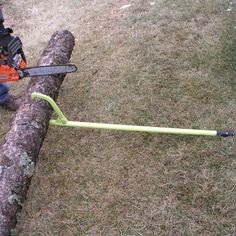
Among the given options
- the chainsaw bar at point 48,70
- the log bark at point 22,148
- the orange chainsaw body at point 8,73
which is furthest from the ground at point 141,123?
the orange chainsaw body at point 8,73

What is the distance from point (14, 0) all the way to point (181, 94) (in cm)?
403

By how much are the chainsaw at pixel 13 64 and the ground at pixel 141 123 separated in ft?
1.97

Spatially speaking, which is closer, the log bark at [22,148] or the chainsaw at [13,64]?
the log bark at [22,148]

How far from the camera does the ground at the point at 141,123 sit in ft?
9.60

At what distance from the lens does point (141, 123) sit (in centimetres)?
368

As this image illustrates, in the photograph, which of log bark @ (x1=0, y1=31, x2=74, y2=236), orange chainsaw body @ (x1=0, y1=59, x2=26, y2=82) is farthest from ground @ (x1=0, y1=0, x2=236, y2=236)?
orange chainsaw body @ (x1=0, y1=59, x2=26, y2=82)

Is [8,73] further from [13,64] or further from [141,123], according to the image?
[141,123]

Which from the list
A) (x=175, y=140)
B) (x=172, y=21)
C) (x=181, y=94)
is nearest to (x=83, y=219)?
(x=175, y=140)

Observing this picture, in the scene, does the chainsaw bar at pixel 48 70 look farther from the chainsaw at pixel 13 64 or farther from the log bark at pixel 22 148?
the log bark at pixel 22 148

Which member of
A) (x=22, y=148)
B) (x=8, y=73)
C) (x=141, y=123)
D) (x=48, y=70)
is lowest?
(x=141, y=123)

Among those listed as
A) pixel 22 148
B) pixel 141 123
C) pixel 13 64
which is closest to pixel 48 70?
pixel 13 64

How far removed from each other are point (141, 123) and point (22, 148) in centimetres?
121

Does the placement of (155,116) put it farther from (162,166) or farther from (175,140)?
(162,166)

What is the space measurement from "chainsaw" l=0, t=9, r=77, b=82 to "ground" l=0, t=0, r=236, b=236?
60 cm
